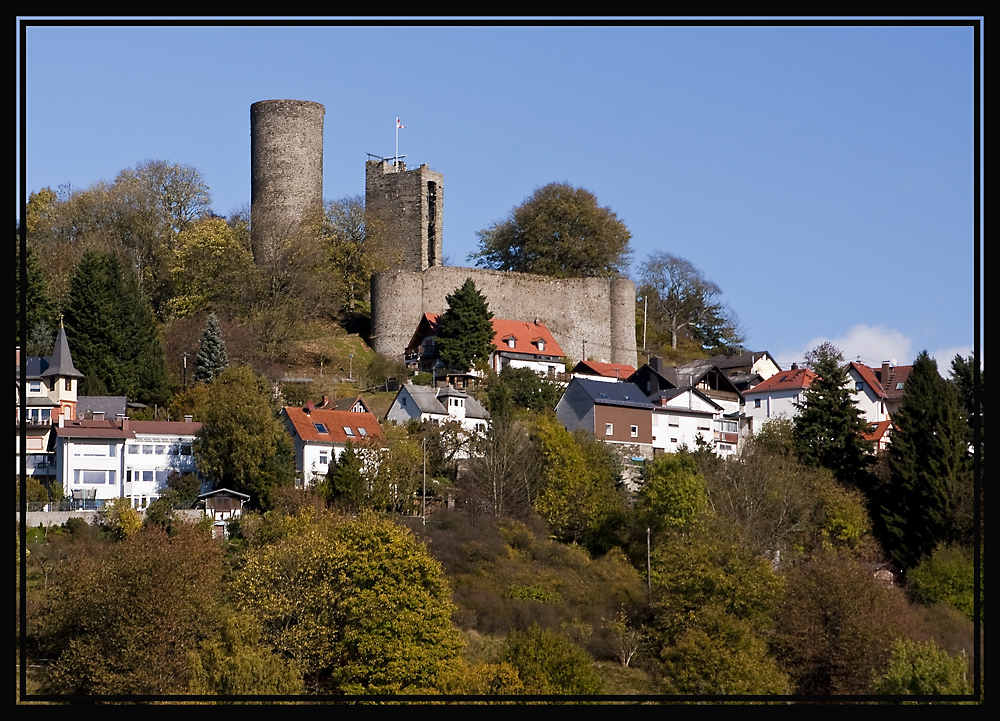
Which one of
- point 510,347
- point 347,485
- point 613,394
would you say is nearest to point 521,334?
point 510,347

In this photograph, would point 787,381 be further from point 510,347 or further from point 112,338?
point 112,338

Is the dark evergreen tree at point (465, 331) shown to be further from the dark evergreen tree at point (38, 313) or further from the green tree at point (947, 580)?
the green tree at point (947, 580)

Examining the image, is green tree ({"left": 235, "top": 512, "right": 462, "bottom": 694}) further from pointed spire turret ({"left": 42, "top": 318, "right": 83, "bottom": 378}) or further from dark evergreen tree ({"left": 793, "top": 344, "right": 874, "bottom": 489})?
dark evergreen tree ({"left": 793, "top": 344, "right": 874, "bottom": 489})

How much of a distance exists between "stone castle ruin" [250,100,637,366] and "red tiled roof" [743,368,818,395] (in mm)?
7571

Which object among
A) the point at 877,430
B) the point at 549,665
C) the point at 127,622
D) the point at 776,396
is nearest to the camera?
the point at 127,622

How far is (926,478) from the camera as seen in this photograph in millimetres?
44688

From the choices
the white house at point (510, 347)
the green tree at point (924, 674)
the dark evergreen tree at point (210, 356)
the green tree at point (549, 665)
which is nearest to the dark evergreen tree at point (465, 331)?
the white house at point (510, 347)

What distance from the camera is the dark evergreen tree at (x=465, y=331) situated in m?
56.3

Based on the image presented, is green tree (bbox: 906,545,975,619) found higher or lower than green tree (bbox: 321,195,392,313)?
lower

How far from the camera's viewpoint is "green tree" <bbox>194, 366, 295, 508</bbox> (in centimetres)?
4019

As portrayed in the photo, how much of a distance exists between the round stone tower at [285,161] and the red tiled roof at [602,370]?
1270 centimetres

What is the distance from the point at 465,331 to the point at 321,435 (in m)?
13.1

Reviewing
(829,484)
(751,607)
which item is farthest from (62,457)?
(829,484)

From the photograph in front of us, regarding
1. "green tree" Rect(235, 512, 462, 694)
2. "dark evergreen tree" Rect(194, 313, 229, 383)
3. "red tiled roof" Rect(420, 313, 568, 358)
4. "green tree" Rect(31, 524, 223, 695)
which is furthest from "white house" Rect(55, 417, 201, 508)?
"red tiled roof" Rect(420, 313, 568, 358)
